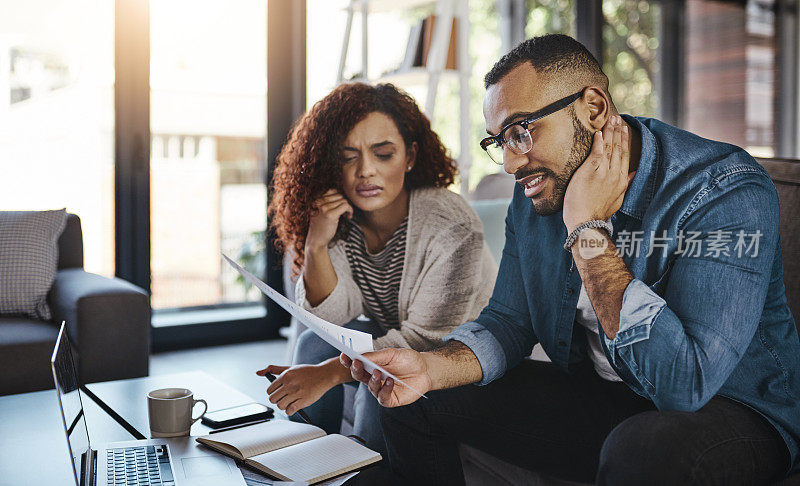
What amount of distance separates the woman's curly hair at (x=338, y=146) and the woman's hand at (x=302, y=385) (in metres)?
0.51

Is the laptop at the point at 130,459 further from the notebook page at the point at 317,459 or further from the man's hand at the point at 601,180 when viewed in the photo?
the man's hand at the point at 601,180

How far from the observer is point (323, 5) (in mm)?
3852


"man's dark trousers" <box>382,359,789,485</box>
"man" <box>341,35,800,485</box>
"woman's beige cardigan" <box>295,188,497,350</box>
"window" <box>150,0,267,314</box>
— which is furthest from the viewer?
"window" <box>150,0,267,314</box>

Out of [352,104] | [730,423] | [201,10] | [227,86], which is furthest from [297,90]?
[730,423]

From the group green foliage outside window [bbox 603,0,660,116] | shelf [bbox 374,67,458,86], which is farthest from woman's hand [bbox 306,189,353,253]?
green foliage outside window [bbox 603,0,660,116]

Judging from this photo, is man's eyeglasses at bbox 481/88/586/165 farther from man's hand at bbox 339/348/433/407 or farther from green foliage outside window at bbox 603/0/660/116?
green foliage outside window at bbox 603/0/660/116

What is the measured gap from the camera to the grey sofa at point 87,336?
2074mm

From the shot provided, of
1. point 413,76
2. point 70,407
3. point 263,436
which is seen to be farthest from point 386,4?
point 70,407

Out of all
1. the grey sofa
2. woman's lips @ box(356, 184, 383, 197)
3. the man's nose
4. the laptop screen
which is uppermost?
the man's nose

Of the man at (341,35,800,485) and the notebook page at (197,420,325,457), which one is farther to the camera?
the notebook page at (197,420,325,457)

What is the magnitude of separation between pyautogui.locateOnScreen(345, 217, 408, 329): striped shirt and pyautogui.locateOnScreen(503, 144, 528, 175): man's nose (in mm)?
552

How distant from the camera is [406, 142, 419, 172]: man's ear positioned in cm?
176

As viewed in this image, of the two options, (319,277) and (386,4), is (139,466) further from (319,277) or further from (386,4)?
(386,4)

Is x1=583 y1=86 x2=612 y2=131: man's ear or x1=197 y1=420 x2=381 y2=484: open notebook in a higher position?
x1=583 y1=86 x2=612 y2=131: man's ear
